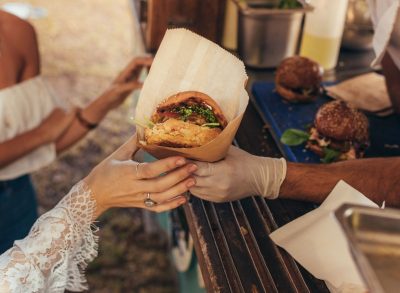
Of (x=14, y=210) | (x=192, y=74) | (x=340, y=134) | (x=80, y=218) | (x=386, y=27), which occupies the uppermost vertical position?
(x=386, y=27)

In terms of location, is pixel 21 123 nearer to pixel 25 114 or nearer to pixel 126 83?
pixel 25 114


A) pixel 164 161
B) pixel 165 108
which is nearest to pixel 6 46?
pixel 165 108

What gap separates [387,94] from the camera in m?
2.43

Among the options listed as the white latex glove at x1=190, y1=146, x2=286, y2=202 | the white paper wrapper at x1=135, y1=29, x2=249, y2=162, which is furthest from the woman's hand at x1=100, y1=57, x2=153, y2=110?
the white latex glove at x1=190, y1=146, x2=286, y2=202

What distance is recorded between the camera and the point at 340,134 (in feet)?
6.20

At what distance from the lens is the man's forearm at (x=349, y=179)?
164cm

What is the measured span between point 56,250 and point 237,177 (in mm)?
645

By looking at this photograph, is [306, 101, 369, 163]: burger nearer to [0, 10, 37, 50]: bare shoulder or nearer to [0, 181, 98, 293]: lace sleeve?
[0, 181, 98, 293]: lace sleeve

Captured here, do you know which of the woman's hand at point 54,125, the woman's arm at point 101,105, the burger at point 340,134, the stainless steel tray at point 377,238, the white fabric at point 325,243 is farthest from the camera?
the woman's arm at point 101,105

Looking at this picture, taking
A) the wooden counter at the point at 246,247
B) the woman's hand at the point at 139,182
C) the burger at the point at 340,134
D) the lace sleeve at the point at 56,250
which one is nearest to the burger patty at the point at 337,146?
the burger at the point at 340,134

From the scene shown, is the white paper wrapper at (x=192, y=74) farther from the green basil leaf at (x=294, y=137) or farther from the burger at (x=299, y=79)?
the burger at (x=299, y=79)

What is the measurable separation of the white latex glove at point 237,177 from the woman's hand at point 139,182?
6cm

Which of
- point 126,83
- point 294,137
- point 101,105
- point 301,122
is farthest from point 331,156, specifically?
point 101,105

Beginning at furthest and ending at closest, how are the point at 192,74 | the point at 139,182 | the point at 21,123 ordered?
the point at 21,123, the point at 192,74, the point at 139,182
